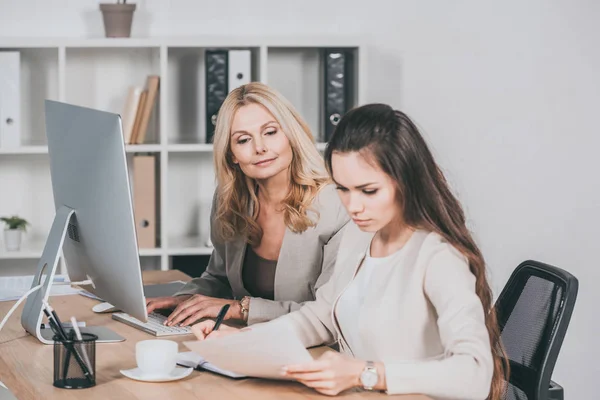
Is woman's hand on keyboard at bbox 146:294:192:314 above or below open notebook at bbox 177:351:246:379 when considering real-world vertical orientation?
below

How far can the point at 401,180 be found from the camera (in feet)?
5.26

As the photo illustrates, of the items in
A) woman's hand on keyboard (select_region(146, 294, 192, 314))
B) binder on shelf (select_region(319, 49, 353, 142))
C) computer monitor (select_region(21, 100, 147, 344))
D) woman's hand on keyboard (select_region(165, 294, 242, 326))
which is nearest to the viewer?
computer monitor (select_region(21, 100, 147, 344))

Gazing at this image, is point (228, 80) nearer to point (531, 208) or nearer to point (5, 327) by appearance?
point (531, 208)

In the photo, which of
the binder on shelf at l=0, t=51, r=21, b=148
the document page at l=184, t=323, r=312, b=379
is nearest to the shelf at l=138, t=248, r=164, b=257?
the binder on shelf at l=0, t=51, r=21, b=148

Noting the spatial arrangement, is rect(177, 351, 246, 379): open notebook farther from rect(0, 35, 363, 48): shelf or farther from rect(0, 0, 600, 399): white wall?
rect(0, 0, 600, 399): white wall

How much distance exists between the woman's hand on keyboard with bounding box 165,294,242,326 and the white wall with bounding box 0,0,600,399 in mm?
1915

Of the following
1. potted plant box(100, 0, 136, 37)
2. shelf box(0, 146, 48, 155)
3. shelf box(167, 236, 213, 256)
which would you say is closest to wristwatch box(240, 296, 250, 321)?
shelf box(167, 236, 213, 256)

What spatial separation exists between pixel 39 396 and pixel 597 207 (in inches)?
110

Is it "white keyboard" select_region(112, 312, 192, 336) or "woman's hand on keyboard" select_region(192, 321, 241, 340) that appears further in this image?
"white keyboard" select_region(112, 312, 192, 336)

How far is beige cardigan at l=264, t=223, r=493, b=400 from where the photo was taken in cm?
146

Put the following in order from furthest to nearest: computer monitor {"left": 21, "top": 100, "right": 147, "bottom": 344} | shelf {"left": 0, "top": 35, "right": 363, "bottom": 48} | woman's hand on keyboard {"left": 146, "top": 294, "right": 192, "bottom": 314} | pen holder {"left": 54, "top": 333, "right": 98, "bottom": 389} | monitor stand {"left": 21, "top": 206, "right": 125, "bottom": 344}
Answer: shelf {"left": 0, "top": 35, "right": 363, "bottom": 48} < woman's hand on keyboard {"left": 146, "top": 294, "right": 192, "bottom": 314} < monitor stand {"left": 21, "top": 206, "right": 125, "bottom": 344} < computer monitor {"left": 21, "top": 100, "right": 147, "bottom": 344} < pen holder {"left": 54, "top": 333, "right": 98, "bottom": 389}

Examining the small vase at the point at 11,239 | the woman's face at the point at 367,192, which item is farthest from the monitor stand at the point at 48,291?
the small vase at the point at 11,239

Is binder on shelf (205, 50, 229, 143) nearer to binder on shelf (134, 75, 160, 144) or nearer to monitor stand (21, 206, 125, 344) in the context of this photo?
binder on shelf (134, 75, 160, 144)

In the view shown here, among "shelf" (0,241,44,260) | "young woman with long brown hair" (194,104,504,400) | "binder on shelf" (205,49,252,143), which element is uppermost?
"binder on shelf" (205,49,252,143)
